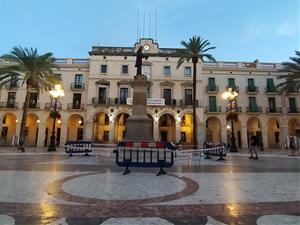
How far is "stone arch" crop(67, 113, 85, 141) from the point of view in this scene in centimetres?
3568

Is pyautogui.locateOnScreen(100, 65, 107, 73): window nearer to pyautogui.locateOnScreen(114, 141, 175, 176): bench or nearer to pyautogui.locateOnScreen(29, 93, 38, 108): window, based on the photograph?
pyautogui.locateOnScreen(29, 93, 38, 108): window

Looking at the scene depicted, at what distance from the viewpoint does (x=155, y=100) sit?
3158cm

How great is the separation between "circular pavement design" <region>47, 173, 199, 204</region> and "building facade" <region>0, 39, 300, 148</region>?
Result: 25328 mm

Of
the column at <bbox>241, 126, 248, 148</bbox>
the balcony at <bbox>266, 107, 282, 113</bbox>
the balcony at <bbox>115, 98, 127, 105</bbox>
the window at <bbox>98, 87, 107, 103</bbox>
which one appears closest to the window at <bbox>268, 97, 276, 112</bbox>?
the balcony at <bbox>266, 107, 282, 113</bbox>

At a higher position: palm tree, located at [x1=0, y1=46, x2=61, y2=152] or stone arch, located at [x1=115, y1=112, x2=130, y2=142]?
palm tree, located at [x1=0, y1=46, x2=61, y2=152]

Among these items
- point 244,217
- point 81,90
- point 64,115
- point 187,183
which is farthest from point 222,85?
point 244,217

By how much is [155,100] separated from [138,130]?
17.7 meters

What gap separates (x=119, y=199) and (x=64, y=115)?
103ft

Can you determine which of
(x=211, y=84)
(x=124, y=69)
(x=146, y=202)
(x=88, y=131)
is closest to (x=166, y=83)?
(x=124, y=69)

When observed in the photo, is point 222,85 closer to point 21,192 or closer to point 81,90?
point 81,90

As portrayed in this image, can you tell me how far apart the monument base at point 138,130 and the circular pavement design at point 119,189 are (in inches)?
297

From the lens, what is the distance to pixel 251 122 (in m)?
37.7

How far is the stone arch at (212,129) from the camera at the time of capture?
37000mm

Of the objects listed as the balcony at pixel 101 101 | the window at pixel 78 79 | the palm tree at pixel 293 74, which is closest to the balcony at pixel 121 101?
the balcony at pixel 101 101
